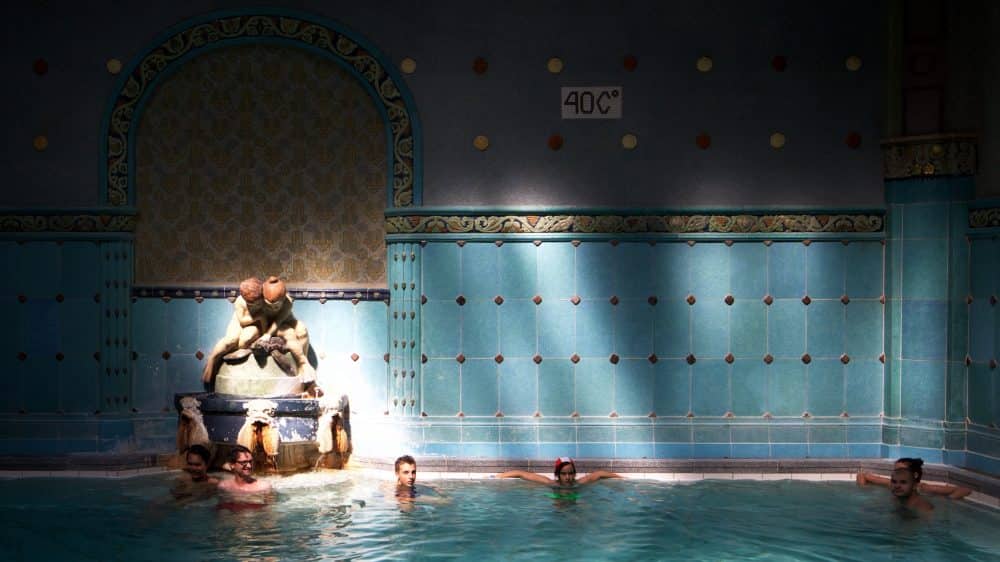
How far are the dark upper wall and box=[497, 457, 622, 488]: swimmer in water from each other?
79.4 inches

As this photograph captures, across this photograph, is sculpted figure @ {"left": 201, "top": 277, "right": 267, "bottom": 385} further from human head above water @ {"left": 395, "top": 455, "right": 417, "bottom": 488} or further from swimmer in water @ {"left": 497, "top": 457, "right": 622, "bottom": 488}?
swimmer in water @ {"left": 497, "top": 457, "right": 622, "bottom": 488}

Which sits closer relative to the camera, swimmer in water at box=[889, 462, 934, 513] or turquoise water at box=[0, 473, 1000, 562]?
turquoise water at box=[0, 473, 1000, 562]

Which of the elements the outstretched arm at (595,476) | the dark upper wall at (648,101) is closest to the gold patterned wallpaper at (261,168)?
the dark upper wall at (648,101)

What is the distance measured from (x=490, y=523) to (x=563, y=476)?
94 cm

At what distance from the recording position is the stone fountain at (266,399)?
7.98m

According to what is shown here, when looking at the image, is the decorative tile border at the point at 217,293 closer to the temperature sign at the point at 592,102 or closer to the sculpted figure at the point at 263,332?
the sculpted figure at the point at 263,332

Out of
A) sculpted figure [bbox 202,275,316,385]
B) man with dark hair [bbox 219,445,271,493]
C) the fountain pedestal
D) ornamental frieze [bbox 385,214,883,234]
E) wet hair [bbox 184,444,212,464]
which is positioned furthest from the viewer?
ornamental frieze [bbox 385,214,883,234]

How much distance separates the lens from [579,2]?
8422mm

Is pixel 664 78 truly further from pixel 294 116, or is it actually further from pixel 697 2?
pixel 294 116

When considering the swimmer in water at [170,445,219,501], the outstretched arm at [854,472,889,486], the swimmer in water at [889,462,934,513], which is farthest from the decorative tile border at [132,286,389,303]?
the swimmer in water at [889,462,934,513]

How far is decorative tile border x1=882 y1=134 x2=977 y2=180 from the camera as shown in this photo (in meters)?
8.06

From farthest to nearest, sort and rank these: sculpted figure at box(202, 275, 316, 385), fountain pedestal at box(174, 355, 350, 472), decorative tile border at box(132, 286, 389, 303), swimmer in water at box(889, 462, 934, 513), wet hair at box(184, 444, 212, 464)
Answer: decorative tile border at box(132, 286, 389, 303)
sculpted figure at box(202, 275, 316, 385)
fountain pedestal at box(174, 355, 350, 472)
wet hair at box(184, 444, 212, 464)
swimmer in water at box(889, 462, 934, 513)

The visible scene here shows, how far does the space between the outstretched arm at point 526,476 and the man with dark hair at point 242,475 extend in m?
1.72

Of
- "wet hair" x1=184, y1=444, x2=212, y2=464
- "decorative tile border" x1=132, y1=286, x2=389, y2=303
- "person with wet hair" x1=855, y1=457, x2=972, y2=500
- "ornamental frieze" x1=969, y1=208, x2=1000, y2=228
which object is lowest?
"person with wet hair" x1=855, y1=457, x2=972, y2=500
